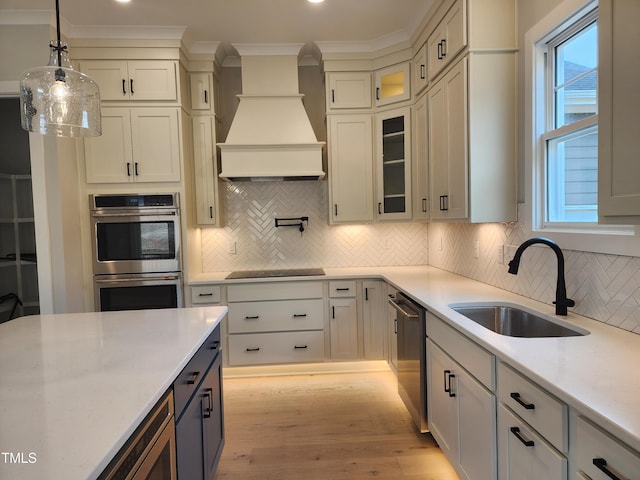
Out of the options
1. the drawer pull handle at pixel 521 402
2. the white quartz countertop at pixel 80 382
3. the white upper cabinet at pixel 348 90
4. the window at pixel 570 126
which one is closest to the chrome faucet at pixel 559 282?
the window at pixel 570 126

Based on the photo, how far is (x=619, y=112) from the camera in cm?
107

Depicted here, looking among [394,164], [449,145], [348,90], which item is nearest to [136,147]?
[348,90]

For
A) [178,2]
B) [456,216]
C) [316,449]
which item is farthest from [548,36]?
[316,449]

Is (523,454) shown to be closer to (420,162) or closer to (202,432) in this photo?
(202,432)

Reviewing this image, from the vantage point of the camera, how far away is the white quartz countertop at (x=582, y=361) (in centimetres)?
85

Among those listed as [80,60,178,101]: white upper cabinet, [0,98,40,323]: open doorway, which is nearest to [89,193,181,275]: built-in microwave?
[80,60,178,101]: white upper cabinet

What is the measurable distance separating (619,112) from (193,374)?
1.73 metres

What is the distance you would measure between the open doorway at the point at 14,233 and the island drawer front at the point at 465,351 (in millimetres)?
3898

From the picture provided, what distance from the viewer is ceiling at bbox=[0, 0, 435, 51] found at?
Result: 8.52 feet

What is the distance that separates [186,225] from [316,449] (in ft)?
6.57

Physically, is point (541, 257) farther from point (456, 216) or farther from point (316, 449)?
point (316, 449)

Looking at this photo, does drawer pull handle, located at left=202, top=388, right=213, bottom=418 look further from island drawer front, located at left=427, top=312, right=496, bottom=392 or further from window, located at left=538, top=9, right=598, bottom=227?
window, located at left=538, top=9, right=598, bottom=227

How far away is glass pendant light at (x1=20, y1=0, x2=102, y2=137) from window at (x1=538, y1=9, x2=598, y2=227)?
2.26 metres

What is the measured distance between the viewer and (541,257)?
1933 millimetres
